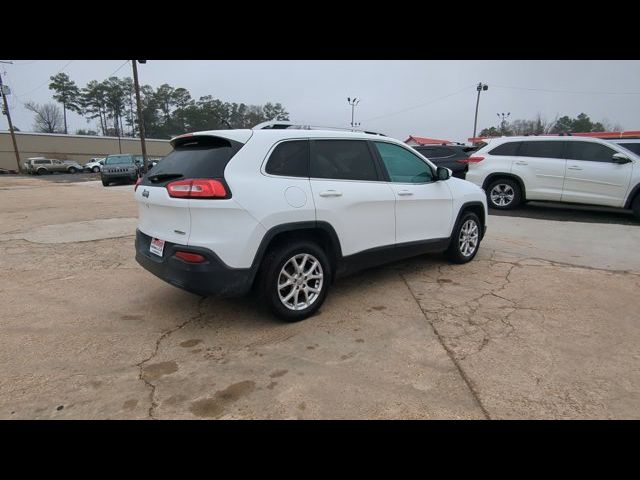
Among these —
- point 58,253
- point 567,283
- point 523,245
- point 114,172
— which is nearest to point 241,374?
point 567,283

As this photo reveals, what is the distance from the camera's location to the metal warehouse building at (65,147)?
4441 cm

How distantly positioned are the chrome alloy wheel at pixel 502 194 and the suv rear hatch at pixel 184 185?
773 centimetres

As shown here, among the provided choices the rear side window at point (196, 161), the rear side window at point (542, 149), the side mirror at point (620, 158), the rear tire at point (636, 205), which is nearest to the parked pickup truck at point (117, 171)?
the rear side window at point (542, 149)

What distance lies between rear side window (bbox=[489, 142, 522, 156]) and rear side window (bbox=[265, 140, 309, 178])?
707 cm

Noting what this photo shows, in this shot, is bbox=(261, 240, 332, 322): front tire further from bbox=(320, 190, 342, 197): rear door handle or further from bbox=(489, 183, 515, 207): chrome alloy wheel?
bbox=(489, 183, 515, 207): chrome alloy wheel

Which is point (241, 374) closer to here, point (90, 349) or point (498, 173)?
point (90, 349)

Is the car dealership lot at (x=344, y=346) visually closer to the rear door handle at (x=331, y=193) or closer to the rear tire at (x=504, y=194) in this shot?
the rear door handle at (x=331, y=193)

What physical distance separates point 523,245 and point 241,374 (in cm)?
530

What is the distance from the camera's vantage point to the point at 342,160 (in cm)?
376

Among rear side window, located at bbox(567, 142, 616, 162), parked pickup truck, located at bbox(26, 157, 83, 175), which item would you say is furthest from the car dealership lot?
parked pickup truck, located at bbox(26, 157, 83, 175)

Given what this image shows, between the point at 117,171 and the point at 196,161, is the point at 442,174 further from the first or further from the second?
the point at 117,171

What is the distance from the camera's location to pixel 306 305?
11.3ft

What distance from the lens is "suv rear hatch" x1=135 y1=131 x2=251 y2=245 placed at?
293 centimetres

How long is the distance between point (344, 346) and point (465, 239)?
2908 millimetres
